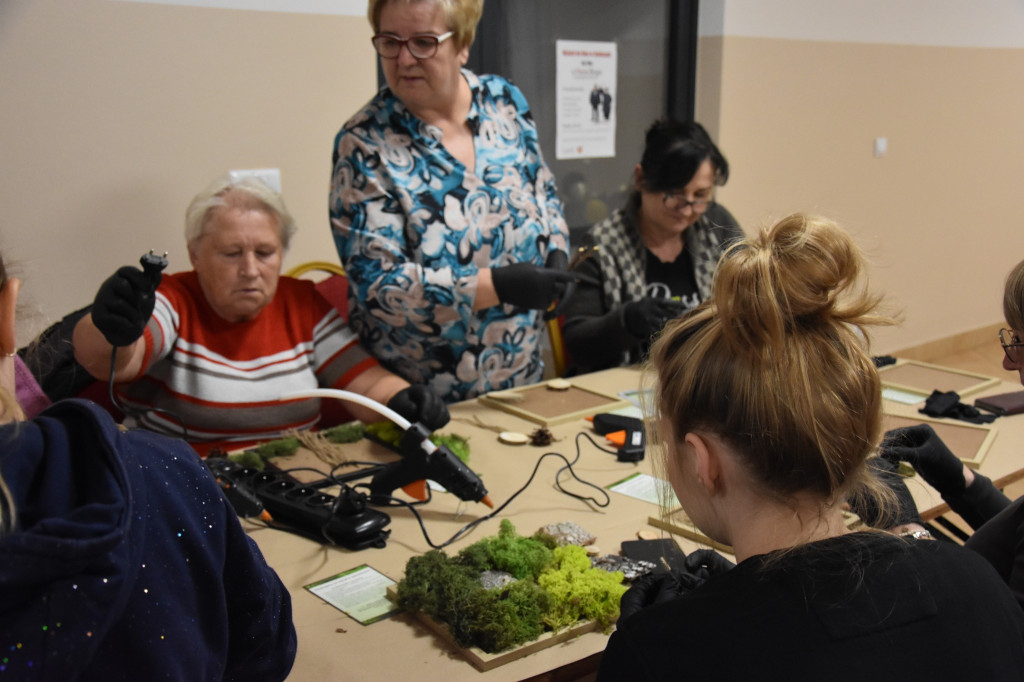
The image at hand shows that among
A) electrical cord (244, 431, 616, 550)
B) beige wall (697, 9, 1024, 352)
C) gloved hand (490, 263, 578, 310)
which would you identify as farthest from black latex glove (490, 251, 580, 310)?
beige wall (697, 9, 1024, 352)

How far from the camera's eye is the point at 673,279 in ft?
8.74

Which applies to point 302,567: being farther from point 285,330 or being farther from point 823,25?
point 823,25

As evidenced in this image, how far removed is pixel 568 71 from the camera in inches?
149

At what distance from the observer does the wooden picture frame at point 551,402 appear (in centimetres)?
202

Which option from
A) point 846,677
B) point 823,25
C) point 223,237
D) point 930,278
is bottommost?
point 930,278

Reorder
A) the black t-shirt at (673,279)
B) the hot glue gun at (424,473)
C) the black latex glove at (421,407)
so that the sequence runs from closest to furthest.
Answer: the hot glue gun at (424,473) < the black latex glove at (421,407) < the black t-shirt at (673,279)

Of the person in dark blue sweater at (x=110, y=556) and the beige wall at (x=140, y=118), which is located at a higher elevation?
the beige wall at (x=140, y=118)

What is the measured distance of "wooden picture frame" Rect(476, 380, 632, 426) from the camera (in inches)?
79.6

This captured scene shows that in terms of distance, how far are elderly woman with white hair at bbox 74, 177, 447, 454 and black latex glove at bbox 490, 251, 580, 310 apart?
0.32m

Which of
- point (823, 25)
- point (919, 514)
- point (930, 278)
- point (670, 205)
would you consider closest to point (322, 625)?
point (919, 514)

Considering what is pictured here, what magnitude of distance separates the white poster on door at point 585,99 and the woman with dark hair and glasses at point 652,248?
124 centimetres

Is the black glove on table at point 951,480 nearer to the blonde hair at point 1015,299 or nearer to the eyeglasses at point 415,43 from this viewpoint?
the blonde hair at point 1015,299

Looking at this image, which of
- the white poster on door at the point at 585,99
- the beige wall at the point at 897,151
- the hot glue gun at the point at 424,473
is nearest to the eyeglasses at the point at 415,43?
the hot glue gun at the point at 424,473

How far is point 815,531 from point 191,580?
24.7 inches
